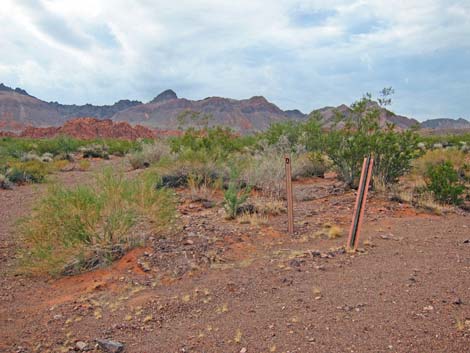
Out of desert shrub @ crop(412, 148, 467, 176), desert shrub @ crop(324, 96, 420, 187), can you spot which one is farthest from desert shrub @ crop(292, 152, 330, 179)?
desert shrub @ crop(412, 148, 467, 176)

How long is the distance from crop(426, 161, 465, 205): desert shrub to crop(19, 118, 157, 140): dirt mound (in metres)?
68.0

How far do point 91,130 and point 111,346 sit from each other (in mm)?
79005

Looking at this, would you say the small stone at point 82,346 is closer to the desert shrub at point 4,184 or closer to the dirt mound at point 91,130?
the desert shrub at point 4,184

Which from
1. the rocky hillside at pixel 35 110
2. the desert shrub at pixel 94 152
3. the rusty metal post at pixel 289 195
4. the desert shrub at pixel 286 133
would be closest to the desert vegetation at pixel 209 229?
the rusty metal post at pixel 289 195

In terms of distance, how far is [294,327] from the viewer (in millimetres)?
4383

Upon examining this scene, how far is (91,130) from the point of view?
7925 centimetres

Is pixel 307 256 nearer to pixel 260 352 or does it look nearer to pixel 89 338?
pixel 260 352

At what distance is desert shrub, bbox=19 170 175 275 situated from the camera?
267 inches

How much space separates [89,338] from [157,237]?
125 inches

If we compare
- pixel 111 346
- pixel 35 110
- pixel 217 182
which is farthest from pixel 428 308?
pixel 35 110

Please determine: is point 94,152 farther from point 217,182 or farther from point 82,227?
point 82,227

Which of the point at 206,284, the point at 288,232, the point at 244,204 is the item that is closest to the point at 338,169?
the point at 244,204

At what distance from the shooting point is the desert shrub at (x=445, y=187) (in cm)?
1023

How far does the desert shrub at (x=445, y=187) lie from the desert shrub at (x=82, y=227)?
6.28 metres
